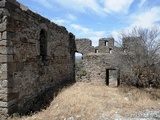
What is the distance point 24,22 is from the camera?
630 cm

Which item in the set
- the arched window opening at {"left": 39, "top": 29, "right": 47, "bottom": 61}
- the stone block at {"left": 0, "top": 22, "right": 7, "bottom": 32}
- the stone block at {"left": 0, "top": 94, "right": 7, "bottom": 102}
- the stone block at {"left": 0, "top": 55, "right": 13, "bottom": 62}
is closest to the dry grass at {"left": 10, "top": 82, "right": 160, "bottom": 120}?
the stone block at {"left": 0, "top": 94, "right": 7, "bottom": 102}

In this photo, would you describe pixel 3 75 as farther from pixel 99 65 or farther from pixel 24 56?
pixel 99 65

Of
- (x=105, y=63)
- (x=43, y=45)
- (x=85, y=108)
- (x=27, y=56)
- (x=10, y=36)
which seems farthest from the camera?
(x=105, y=63)

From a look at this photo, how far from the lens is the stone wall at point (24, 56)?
5.41 meters

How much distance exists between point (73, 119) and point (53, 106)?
57.7 inches

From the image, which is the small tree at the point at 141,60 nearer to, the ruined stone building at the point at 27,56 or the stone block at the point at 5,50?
the ruined stone building at the point at 27,56

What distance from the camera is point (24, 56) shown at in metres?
6.34

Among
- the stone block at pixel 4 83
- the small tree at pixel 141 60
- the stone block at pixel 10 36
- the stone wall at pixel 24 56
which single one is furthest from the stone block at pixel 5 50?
the small tree at pixel 141 60

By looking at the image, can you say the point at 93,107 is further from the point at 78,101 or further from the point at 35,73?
the point at 35,73

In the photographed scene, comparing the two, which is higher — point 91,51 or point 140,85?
point 91,51

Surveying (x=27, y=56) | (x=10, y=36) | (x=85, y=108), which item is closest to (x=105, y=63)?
(x=85, y=108)

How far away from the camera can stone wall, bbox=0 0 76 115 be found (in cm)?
541

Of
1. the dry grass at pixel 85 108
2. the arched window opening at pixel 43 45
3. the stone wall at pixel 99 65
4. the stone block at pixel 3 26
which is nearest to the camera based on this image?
the stone block at pixel 3 26

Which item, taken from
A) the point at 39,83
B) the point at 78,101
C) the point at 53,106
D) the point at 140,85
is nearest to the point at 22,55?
the point at 39,83
